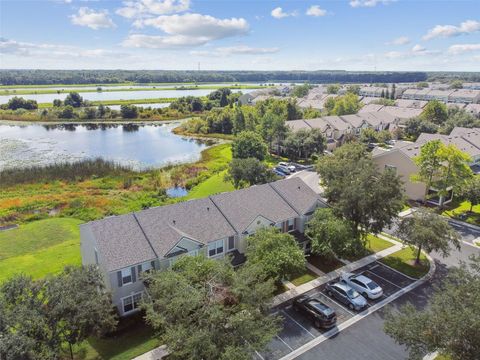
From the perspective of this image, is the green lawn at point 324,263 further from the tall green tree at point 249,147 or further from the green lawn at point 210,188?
the tall green tree at point 249,147

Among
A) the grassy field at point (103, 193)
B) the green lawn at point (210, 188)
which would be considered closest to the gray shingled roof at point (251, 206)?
the green lawn at point (210, 188)

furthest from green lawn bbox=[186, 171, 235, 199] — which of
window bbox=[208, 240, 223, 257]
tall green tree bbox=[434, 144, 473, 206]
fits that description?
tall green tree bbox=[434, 144, 473, 206]

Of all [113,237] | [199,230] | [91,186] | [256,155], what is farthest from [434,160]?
[91,186]

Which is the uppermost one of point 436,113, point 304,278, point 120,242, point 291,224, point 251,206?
point 436,113

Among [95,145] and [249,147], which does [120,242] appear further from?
[95,145]

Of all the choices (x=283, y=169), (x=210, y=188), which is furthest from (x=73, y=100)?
(x=283, y=169)

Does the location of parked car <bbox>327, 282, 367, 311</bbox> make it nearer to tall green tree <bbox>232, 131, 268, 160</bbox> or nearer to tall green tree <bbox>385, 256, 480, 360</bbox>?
tall green tree <bbox>385, 256, 480, 360</bbox>
